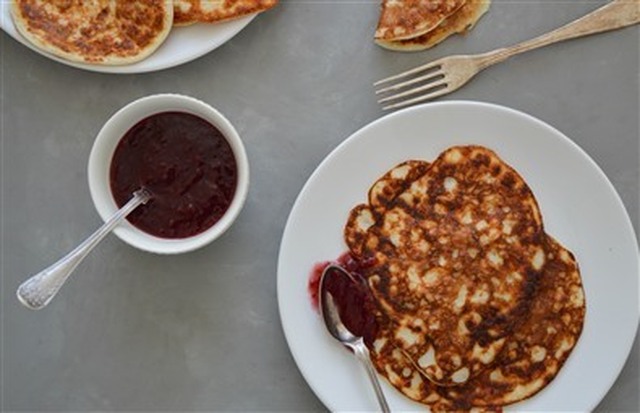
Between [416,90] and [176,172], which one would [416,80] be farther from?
[176,172]

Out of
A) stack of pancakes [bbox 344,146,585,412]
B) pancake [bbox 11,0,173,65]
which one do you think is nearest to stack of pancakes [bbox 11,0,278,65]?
pancake [bbox 11,0,173,65]

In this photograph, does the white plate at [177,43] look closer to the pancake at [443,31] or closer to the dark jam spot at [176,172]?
the dark jam spot at [176,172]

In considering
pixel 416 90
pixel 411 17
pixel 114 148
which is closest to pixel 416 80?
pixel 416 90

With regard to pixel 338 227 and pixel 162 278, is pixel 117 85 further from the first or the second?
pixel 338 227

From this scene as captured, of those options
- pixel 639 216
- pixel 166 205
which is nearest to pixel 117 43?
pixel 166 205

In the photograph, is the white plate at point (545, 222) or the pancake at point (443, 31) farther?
the pancake at point (443, 31)

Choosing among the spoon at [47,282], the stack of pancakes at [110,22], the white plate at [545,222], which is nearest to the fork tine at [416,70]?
the white plate at [545,222]

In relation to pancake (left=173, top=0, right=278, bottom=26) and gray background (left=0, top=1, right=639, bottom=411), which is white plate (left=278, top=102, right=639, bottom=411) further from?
pancake (left=173, top=0, right=278, bottom=26)
